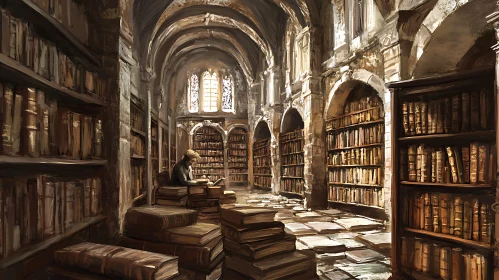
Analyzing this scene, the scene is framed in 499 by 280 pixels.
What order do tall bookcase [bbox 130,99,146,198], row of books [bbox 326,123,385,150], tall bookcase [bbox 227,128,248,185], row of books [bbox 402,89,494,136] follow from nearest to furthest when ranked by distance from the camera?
row of books [bbox 402,89,494,136] → tall bookcase [bbox 130,99,146,198] → row of books [bbox 326,123,385,150] → tall bookcase [bbox 227,128,248,185]

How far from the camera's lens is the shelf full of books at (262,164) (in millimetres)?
13031

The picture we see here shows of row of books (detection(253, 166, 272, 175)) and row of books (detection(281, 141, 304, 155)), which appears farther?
row of books (detection(253, 166, 272, 175))

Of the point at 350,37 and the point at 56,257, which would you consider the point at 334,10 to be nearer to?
the point at 350,37

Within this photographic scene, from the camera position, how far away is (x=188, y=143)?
51.5ft

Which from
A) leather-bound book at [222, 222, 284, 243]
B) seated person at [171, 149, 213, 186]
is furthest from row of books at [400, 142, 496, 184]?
seated person at [171, 149, 213, 186]

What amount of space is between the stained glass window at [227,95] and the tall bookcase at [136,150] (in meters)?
7.74

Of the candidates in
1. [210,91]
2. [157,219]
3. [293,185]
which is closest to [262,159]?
[293,185]

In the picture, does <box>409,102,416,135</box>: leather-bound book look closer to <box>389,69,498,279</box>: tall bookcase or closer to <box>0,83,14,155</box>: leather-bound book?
<box>389,69,498,279</box>: tall bookcase

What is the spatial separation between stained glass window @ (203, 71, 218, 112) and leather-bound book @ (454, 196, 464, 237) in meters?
14.1

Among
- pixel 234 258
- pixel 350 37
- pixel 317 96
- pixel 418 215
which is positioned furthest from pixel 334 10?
pixel 234 258

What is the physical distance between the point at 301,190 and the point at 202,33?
304 inches

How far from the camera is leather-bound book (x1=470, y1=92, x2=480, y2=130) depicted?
252cm

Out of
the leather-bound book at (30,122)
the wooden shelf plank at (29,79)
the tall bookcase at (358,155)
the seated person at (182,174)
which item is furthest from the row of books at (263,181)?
the leather-bound book at (30,122)

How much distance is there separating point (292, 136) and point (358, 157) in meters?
3.53
